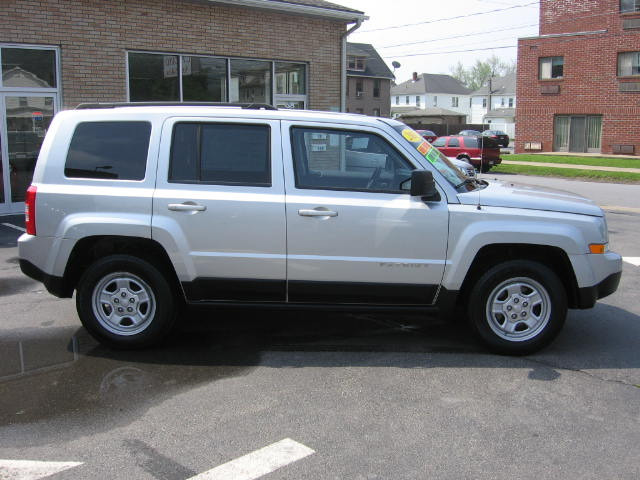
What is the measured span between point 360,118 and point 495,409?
253 cm

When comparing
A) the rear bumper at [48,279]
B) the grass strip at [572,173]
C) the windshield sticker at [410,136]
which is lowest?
the rear bumper at [48,279]

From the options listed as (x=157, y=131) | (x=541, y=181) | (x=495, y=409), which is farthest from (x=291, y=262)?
(x=541, y=181)

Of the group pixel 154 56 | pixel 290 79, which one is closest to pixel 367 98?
pixel 290 79

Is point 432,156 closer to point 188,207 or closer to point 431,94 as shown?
point 188,207

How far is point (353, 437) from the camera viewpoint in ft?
13.1

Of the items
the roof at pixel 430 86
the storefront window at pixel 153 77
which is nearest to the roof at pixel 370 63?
the roof at pixel 430 86

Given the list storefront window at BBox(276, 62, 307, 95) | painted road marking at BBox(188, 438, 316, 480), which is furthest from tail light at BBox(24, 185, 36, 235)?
storefront window at BBox(276, 62, 307, 95)

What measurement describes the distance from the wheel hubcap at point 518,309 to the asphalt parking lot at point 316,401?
0.24 meters

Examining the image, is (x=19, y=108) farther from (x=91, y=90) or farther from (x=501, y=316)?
(x=501, y=316)

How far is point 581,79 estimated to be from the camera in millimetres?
37125

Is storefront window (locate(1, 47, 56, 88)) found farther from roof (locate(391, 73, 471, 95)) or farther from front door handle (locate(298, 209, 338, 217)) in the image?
roof (locate(391, 73, 471, 95))

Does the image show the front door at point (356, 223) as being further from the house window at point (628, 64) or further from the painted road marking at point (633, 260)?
the house window at point (628, 64)

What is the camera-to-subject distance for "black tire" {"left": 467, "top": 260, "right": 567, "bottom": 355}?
530 cm

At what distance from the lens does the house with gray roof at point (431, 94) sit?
315ft
